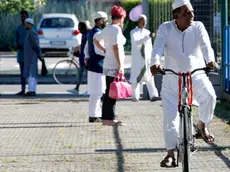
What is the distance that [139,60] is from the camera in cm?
1788

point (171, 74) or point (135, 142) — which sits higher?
point (171, 74)

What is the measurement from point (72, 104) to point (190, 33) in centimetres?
905

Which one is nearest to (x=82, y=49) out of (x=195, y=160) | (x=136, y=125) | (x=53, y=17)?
(x=136, y=125)

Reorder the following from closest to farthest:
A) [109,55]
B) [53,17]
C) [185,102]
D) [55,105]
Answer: [185,102], [109,55], [55,105], [53,17]

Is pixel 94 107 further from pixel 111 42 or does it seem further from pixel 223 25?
pixel 223 25

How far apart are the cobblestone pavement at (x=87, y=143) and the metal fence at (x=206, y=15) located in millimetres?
2334

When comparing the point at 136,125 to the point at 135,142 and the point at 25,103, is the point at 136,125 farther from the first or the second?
the point at 25,103

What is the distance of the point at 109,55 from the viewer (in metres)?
13.4

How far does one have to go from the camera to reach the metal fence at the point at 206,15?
1806cm

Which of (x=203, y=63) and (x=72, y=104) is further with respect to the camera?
(x=72, y=104)

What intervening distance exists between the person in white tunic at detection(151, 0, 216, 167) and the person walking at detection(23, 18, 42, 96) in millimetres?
11090

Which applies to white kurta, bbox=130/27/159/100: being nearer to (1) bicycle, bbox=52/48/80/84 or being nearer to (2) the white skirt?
(2) the white skirt

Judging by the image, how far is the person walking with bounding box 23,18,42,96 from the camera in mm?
20047

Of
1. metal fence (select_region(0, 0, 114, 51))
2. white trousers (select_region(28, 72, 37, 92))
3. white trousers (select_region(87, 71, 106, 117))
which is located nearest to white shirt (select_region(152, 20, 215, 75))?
white trousers (select_region(87, 71, 106, 117))
